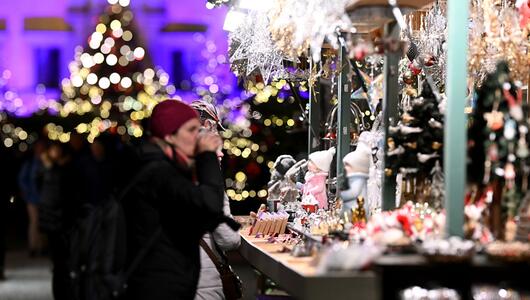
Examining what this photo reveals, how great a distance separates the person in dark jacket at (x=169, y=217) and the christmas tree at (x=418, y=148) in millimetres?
1017

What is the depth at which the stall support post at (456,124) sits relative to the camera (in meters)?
4.82

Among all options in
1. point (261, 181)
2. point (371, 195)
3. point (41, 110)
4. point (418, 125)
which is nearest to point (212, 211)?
point (418, 125)

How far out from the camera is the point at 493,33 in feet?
22.3

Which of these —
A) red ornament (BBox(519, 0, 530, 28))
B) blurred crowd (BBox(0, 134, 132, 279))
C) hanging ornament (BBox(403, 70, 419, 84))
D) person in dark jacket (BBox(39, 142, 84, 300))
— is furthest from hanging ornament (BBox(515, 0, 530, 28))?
blurred crowd (BBox(0, 134, 132, 279))

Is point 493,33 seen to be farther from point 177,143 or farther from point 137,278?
point 137,278

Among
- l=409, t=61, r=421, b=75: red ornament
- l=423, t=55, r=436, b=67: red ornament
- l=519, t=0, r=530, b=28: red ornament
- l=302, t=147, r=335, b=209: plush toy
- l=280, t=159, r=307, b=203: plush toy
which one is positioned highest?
l=519, t=0, r=530, b=28: red ornament

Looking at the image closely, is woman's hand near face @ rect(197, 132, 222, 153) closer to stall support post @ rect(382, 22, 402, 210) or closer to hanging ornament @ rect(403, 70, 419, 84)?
stall support post @ rect(382, 22, 402, 210)

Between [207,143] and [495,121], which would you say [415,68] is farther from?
[495,121]

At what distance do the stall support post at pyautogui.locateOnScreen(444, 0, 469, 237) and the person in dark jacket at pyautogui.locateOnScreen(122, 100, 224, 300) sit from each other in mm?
1214

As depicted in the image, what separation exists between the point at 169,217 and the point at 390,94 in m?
1.53

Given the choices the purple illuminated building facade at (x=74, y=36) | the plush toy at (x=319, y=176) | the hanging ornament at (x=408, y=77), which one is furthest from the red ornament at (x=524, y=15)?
the purple illuminated building facade at (x=74, y=36)

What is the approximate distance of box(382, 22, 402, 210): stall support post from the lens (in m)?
6.22

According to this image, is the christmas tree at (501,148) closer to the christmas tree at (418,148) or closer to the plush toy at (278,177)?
the christmas tree at (418,148)

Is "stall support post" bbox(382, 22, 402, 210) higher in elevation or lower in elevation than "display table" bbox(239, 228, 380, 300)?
higher
